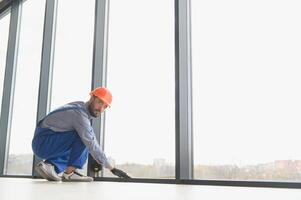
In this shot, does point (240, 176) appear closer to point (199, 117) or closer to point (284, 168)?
point (284, 168)

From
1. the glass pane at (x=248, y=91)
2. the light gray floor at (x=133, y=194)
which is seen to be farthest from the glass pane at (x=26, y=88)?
the light gray floor at (x=133, y=194)

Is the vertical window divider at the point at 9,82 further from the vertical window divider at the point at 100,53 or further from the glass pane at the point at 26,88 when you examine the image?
the vertical window divider at the point at 100,53

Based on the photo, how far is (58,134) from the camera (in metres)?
2.65

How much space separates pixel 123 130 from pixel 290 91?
1368mm

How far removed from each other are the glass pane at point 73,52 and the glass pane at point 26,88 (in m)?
0.34

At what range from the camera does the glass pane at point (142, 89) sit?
103 inches

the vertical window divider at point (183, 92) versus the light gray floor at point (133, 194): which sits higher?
the vertical window divider at point (183, 92)

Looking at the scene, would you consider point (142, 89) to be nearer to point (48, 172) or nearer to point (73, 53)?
point (48, 172)

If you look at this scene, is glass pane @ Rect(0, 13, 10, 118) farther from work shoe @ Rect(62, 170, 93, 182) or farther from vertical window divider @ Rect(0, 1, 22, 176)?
work shoe @ Rect(62, 170, 93, 182)

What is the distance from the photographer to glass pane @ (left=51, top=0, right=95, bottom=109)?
3.40 meters

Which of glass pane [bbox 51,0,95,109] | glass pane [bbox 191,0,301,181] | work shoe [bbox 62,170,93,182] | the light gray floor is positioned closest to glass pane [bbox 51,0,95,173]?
glass pane [bbox 51,0,95,109]

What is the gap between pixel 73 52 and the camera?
11.8 ft

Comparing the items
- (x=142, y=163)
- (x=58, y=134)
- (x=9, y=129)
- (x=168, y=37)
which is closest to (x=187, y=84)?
(x=168, y=37)

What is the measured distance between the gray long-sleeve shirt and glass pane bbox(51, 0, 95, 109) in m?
0.70
